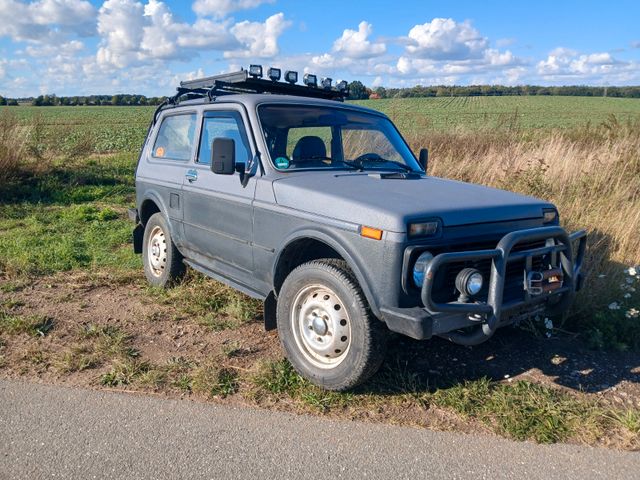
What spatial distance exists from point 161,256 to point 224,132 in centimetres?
181

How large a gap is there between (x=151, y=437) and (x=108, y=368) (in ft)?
3.60

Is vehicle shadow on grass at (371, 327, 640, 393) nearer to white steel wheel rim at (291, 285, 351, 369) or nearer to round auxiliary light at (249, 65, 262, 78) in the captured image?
white steel wheel rim at (291, 285, 351, 369)

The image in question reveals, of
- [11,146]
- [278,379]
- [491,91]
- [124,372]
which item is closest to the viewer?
[278,379]

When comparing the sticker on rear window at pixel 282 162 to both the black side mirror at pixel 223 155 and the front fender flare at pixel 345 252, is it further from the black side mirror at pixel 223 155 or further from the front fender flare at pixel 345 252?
the front fender flare at pixel 345 252

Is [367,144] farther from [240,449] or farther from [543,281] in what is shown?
[240,449]

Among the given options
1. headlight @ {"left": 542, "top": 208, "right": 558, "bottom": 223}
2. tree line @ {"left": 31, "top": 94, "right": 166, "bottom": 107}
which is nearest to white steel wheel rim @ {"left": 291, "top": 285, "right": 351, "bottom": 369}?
headlight @ {"left": 542, "top": 208, "right": 558, "bottom": 223}

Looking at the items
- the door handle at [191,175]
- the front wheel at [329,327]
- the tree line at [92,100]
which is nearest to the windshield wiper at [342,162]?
the front wheel at [329,327]

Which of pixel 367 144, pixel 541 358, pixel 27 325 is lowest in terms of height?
pixel 541 358

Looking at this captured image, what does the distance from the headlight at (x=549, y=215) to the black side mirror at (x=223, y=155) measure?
242cm

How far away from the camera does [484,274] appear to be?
3.66 metres

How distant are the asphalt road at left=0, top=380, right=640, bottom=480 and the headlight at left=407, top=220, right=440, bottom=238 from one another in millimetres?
1218

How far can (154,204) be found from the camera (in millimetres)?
6270

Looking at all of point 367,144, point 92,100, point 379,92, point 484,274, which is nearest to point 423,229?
point 484,274

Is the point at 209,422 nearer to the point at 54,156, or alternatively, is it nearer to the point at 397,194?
the point at 397,194
